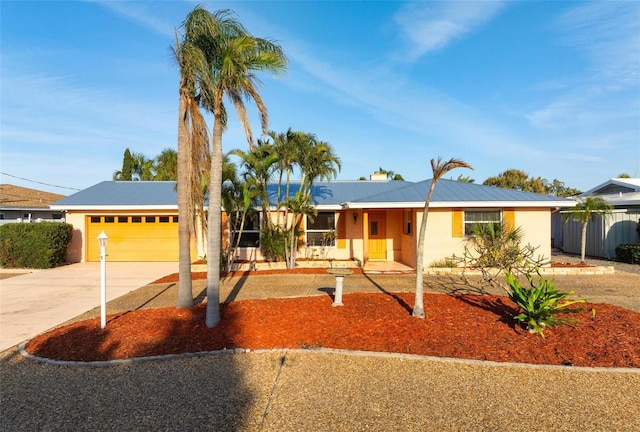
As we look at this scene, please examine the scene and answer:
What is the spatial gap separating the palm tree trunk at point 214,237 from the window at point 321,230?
29.2ft

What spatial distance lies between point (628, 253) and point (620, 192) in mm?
6470

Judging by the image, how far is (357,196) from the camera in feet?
55.3

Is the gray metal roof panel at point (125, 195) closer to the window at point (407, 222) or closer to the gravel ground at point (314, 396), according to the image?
the window at point (407, 222)

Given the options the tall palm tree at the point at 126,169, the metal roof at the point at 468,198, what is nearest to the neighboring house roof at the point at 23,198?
the tall palm tree at the point at 126,169

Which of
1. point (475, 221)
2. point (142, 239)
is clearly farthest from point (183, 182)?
point (142, 239)

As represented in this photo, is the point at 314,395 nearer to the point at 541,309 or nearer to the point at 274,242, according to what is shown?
the point at 541,309

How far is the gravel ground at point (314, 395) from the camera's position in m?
3.67

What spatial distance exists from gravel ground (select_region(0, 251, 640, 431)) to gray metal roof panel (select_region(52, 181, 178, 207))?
37.4ft

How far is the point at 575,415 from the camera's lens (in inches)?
149

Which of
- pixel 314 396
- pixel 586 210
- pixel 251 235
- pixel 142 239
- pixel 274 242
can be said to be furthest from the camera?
pixel 142 239

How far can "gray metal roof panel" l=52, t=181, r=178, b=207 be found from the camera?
16.1 metres

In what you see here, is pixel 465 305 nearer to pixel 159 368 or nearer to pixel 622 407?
pixel 622 407

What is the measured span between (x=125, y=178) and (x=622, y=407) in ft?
113

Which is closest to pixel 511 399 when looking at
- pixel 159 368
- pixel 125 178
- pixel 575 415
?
pixel 575 415
